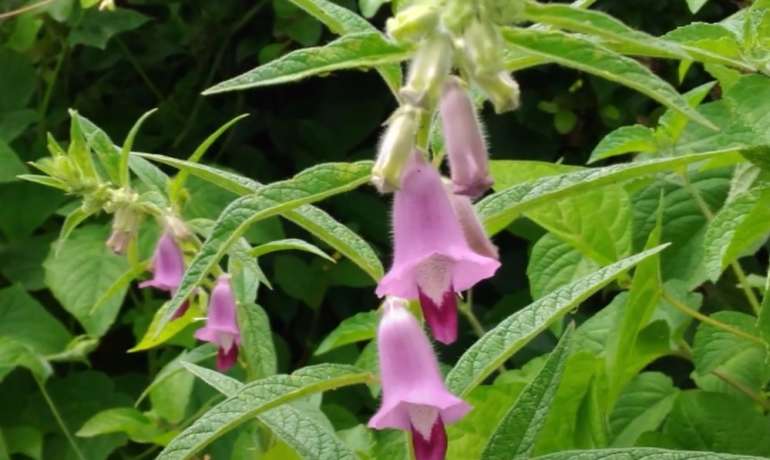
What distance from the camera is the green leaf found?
6.66ft

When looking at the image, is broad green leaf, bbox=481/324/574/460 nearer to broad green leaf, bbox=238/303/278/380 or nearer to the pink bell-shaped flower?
the pink bell-shaped flower

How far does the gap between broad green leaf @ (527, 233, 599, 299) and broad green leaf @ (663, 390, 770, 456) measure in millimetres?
200

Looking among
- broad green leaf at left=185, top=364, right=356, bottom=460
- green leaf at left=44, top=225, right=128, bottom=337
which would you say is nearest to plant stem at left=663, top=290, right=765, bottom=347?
broad green leaf at left=185, top=364, right=356, bottom=460

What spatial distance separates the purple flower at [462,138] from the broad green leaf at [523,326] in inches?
6.0

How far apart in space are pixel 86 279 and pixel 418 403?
1393 mm

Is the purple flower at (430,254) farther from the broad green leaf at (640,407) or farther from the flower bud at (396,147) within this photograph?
the broad green leaf at (640,407)

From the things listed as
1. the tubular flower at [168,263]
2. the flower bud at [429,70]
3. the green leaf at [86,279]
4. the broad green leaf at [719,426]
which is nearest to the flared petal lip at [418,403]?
the flower bud at [429,70]

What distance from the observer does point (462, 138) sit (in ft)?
2.32

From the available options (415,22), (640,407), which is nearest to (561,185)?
(415,22)

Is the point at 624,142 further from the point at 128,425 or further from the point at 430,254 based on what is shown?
the point at 128,425

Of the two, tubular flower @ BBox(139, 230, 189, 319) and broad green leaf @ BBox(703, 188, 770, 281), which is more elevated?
broad green leaf @ BBox(703, 188, 770, 281)

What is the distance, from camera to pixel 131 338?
2.50 metres

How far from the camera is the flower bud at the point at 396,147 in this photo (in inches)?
26.7

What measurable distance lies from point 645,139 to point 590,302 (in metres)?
0.89
